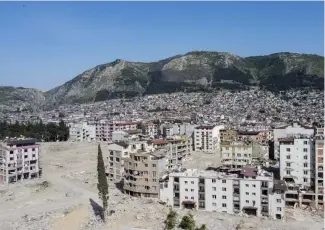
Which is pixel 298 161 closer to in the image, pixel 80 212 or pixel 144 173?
pixel 144 173

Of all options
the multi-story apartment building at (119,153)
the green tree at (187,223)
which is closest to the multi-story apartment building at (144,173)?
the multi-story apartment building at (119,153)

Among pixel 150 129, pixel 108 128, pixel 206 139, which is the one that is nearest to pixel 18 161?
pixel 206 139

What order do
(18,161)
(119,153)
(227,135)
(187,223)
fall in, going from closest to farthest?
(187,223) < (119,153) < (18,161) < (227,135)

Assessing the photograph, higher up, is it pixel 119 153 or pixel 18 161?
pixel 119 153

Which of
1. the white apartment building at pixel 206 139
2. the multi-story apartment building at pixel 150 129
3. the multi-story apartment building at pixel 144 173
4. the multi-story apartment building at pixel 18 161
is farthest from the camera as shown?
the multi-story apartment building at pixel 150 129

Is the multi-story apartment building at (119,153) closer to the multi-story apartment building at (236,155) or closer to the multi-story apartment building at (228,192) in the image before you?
the multi-story apartment building at (228,192)

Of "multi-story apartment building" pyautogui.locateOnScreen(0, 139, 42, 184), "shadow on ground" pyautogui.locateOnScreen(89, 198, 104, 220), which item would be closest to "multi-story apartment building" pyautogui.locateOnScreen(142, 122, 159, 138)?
"multi-story apartment building" pyautogui.locateOnScreen(0, 139, 42, 184)

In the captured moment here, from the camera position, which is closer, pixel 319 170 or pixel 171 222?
pixel 171 222
